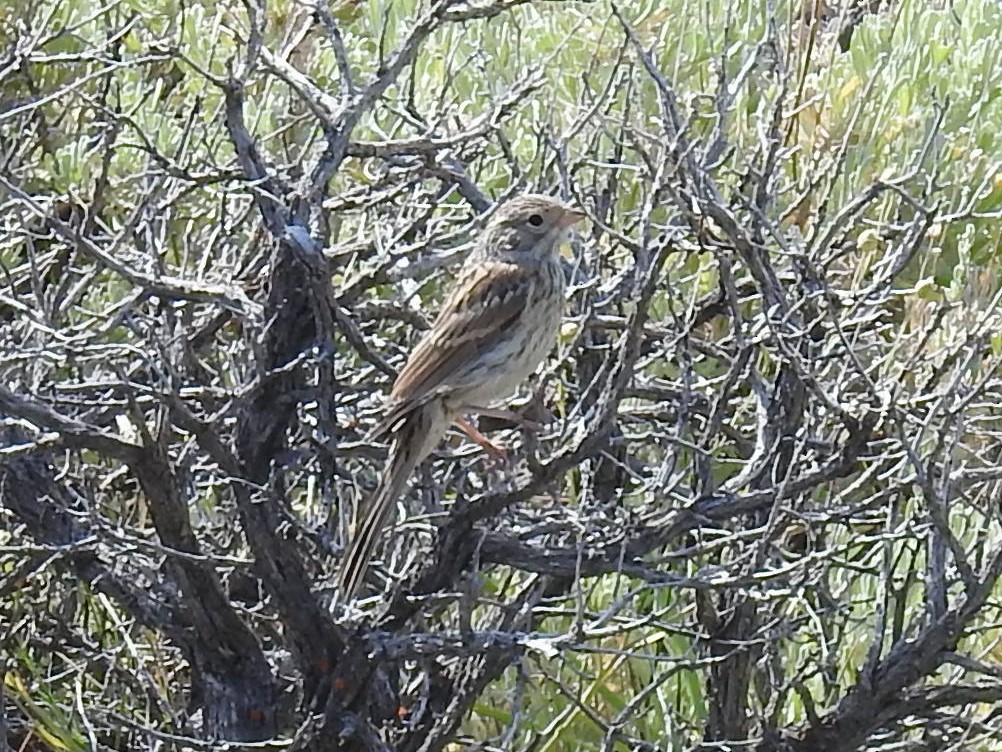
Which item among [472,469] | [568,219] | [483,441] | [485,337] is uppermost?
[568,219]

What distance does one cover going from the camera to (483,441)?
4.13m

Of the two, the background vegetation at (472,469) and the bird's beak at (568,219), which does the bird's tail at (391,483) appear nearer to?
the background vegetation at (472,469)

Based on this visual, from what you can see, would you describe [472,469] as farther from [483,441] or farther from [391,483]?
[391,483]

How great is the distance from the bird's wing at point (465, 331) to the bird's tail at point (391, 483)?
8cm

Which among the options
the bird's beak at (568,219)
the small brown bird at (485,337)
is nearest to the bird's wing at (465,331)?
the small brown bird at (485,337)

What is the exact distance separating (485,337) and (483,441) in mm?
454

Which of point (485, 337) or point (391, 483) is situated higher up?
point (485, 337)

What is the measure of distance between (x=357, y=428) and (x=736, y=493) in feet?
3.46

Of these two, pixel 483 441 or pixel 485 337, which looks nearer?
pixel 483 441

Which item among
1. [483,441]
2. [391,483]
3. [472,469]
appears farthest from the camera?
[472,469]

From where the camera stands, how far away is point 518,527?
411 cm

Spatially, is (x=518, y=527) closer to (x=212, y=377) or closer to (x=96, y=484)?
(x=212, y=377)

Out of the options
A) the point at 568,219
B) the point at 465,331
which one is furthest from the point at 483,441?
the point at 568,219

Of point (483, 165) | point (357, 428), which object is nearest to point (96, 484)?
point (357, 428)
